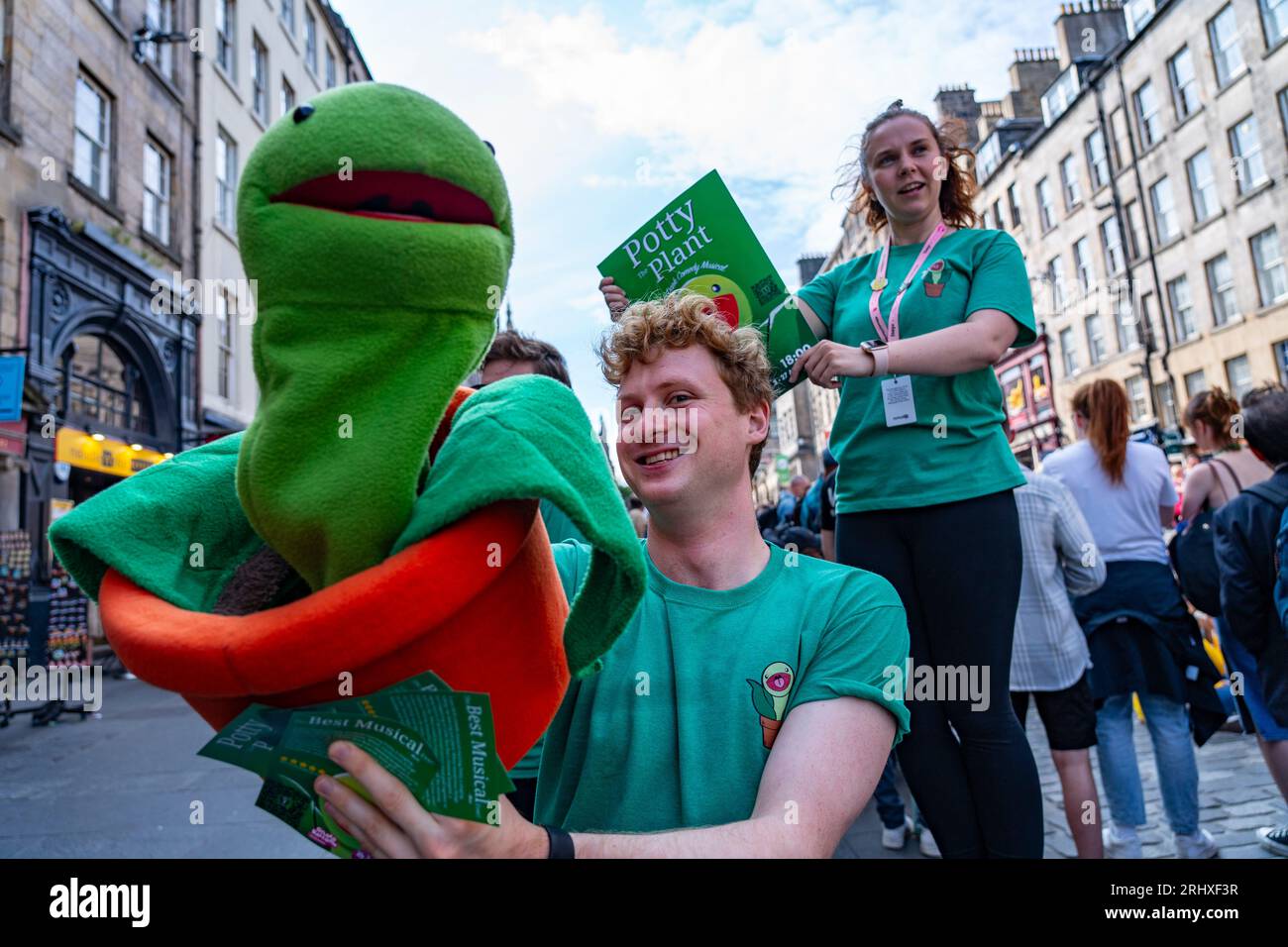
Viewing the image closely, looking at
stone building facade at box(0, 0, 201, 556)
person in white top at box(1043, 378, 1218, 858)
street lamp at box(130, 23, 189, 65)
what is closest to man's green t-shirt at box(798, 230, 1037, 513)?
person in white top at box(1043, 378, 1218, 858)

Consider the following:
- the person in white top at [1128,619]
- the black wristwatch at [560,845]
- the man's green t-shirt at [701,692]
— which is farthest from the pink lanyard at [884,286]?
the person in white top at [1128,619]

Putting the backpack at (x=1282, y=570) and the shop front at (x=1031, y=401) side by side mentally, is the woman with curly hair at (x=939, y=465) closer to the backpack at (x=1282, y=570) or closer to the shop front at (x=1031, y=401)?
the backpack at (x=1282, y=570)

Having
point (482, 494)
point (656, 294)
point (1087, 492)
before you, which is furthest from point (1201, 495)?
point (482, 494)

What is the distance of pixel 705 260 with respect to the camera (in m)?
1.85

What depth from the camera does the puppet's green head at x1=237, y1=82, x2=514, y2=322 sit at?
0.74 meters

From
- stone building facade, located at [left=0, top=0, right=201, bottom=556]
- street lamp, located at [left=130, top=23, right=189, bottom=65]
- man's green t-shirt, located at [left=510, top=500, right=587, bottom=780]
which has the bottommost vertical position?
man's green t-shirt, located at [left=510, top=500, right=587, bottom=780]

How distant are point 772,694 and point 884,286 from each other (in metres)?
1.25

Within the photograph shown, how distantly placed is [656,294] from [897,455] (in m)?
0.72

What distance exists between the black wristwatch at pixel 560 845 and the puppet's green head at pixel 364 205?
2.09ft

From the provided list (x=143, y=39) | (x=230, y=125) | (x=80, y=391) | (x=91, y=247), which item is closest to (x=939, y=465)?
(x=80, y=391)

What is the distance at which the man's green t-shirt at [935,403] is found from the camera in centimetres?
198

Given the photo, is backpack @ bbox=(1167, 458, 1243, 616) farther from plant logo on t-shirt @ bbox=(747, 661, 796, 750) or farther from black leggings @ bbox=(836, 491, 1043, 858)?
plant logo on t-shirt @ bbox=(747, 661, 796, 750)
